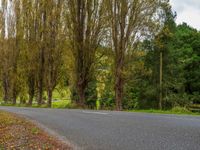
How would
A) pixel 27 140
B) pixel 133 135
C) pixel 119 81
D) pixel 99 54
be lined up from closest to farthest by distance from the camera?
pixel 133 135
pixel 27 140
pixel 119 81
pixel 99 54

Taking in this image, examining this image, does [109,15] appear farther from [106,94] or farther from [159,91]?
[106,94]

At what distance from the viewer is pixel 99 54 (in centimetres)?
3300

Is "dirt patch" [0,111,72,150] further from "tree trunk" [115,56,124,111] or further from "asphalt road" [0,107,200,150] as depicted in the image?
"tree trunk" [115,56,124,111]

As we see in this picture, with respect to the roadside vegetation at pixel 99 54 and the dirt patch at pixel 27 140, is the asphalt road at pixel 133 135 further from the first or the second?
the roadside vegetation at pixel 99 54

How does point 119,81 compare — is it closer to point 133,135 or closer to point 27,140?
point 27,140

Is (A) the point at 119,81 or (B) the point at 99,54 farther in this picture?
(B) the point at 99,54

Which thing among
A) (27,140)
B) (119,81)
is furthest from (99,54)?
(27,140)

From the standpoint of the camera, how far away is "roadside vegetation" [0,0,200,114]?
29.5 m

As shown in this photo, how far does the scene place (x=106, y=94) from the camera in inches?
2071

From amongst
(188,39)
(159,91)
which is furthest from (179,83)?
(188,39)

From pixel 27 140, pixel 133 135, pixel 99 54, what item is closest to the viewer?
pixel 133 135

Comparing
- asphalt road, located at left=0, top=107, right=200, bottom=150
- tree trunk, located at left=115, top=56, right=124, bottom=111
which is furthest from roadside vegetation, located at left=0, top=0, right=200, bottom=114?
asphalt road, located at left=0, top=107, right=200, bottom=150

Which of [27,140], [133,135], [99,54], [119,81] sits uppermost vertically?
[99,54]

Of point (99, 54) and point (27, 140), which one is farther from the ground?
point (99, 54)
